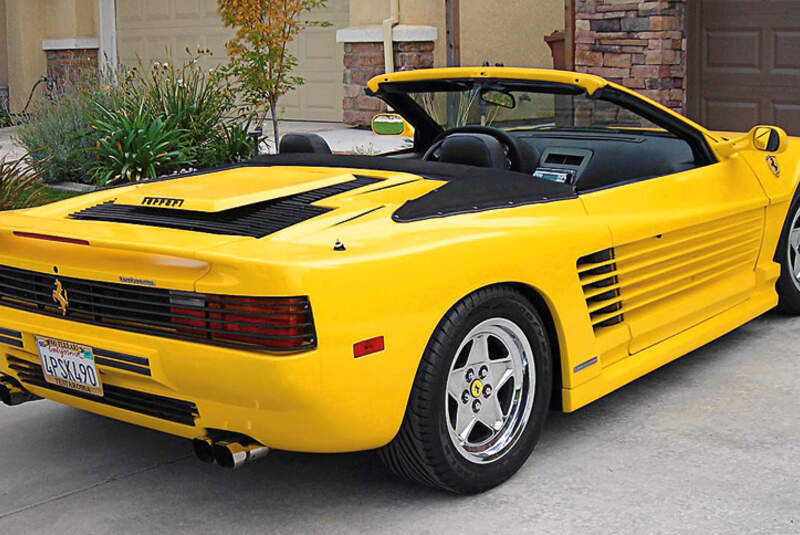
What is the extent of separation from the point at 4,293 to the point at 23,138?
7622 mm

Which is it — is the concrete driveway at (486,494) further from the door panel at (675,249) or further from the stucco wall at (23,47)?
the stucco wall at (23,47)

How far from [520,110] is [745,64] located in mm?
5993

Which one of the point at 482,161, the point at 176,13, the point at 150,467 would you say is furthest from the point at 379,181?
the point at 176,13

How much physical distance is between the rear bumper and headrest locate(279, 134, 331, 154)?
5.37 ft

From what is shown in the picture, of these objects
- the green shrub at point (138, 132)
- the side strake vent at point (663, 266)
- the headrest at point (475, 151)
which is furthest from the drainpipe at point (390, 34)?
the headrest at point (475, 151)

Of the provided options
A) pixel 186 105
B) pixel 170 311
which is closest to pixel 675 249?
pixel 170 311

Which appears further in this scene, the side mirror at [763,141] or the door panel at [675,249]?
the side mirror at [763,141]

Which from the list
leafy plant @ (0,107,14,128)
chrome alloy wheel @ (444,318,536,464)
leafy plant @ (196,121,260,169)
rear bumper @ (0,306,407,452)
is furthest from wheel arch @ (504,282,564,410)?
leafy plant @ (0,107,14,128)

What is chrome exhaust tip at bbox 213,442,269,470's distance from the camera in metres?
3.30

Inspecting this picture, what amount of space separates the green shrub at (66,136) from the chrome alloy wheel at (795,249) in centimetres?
665

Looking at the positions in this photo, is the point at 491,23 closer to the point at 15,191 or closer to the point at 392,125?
the point at 15,191

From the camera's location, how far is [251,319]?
312 cm

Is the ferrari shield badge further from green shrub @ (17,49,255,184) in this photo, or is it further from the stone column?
the stone column

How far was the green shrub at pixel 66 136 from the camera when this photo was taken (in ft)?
33.4
